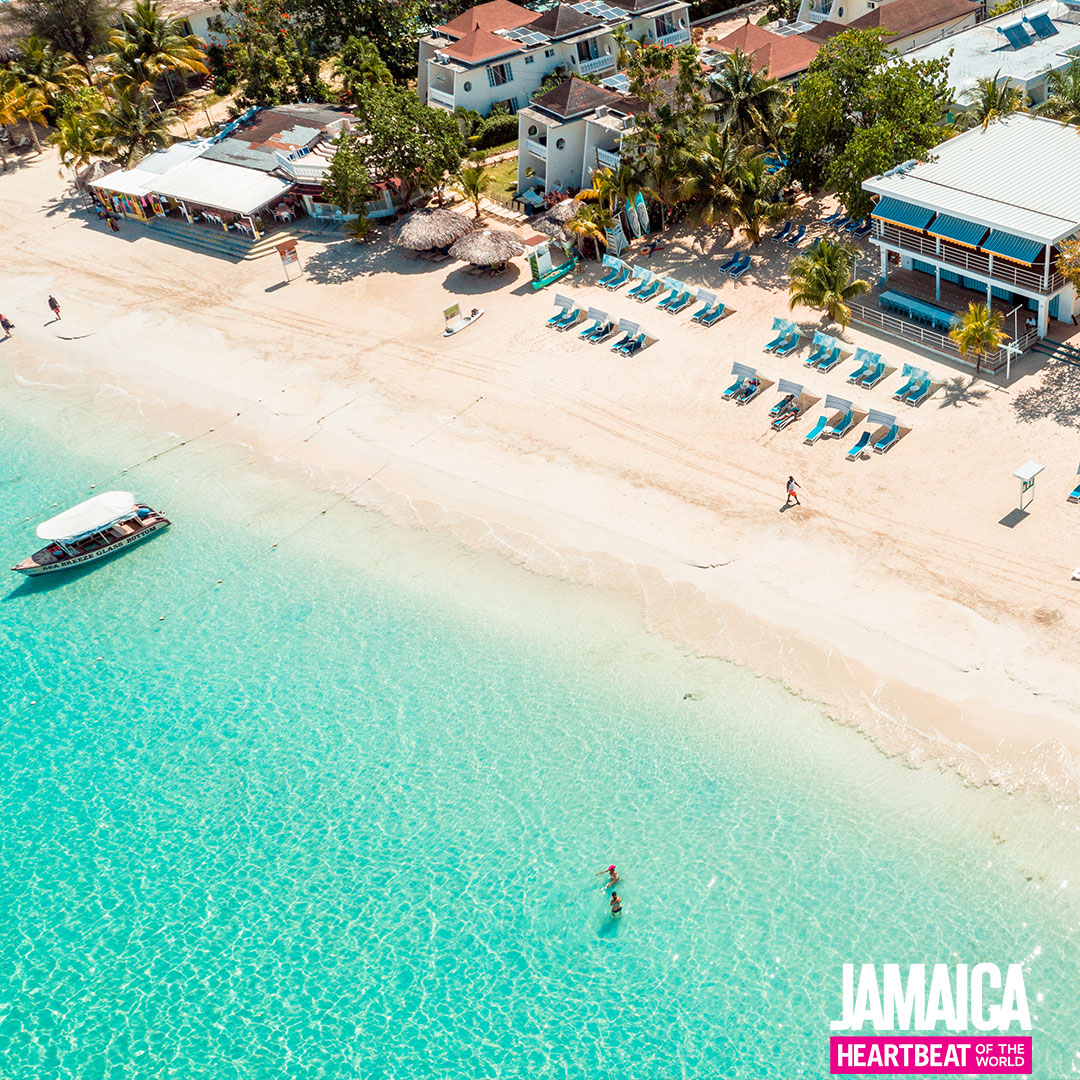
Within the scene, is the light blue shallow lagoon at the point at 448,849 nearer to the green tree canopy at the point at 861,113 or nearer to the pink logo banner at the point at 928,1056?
the pink logo banner at the point at 928,1056

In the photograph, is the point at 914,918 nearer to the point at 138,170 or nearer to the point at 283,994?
the point at 283,994

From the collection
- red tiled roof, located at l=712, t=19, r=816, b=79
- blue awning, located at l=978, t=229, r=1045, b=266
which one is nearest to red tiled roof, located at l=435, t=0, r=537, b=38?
red tiled roof, located at l=712, t=19, r=816, b=79

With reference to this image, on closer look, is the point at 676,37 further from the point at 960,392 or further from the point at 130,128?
the point at 960,392

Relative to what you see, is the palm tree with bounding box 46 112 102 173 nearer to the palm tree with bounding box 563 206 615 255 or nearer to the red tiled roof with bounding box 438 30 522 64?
the red tiled roof with bounding box 438 30 522 64

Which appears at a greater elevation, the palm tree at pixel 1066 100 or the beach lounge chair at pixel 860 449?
the palm tree at pixel 1066 100

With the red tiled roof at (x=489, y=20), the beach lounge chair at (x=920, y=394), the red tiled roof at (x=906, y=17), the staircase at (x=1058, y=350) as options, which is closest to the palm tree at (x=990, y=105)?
the staircase at (x=1058, y=350)

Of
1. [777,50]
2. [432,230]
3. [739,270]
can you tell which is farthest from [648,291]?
[777,50]
